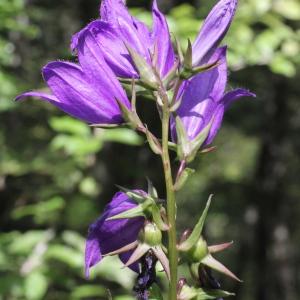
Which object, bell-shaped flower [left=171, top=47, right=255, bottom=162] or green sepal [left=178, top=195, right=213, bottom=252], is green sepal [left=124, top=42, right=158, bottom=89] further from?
green sepal [left=178, top=195, right=213, bottom=252]

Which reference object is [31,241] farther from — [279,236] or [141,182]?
[279,236]

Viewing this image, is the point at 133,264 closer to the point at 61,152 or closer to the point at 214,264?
the point at 214,264

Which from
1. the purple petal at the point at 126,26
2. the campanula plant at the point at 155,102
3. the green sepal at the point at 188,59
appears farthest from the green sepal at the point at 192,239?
the purple petal at the point at 126,26

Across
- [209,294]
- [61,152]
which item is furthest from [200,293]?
[61,152]

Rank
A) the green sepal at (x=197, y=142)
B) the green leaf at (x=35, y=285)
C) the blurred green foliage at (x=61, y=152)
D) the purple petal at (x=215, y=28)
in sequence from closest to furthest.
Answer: the green sepal at (x=197, y=142)
the purple petal at (x=215, y=28)
the green leaf at (x=35, y=285)
the blurred green foliage at (x=61, y=152)

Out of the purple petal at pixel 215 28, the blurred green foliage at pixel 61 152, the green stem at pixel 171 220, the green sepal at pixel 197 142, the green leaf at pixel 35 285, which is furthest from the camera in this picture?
the blurred green foliage at pixel 61 152

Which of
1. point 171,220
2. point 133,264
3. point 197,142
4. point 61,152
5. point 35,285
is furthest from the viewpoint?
point 61,152

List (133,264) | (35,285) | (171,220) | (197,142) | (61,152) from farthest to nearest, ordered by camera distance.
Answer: (61,152) < (35,285) < (133,264) < (197,142) < (171,220)

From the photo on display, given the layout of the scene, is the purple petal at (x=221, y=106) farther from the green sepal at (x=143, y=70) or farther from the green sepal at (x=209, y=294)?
the green sepal at (x=209, y=294)
